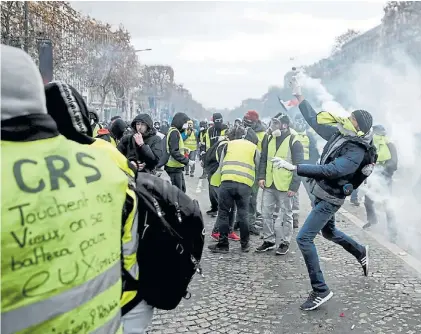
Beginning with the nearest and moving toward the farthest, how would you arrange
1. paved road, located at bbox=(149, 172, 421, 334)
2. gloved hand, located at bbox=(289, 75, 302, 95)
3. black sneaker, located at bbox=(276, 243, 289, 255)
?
paved road, located at bbox=(149, 172, 421, 334), gloved hand, located at bbox=(289, 75, 302, 95), black sneaker, located at bbox=(276, 243, 289, 255)

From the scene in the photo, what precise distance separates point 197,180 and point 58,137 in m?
14.2

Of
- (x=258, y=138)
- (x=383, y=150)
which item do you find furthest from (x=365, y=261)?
(x=383, y=150)

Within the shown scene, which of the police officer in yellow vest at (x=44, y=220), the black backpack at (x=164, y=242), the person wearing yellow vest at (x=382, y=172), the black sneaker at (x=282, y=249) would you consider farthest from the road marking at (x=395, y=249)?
the police officer in yellow vest at (x=44, y=220)

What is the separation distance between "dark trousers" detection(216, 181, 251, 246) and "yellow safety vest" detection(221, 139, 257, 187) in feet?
0.27

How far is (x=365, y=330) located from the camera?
438 cm

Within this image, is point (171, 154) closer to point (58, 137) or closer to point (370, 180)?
point (370, 180)

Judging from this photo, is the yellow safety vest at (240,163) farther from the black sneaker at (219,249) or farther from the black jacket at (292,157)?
the black sneaker at (219,249)

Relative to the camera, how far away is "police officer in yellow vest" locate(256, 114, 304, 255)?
700 centimetres

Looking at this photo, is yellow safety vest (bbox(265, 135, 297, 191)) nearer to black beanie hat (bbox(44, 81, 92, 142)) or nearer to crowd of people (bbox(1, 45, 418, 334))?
crowd of people (bbox(1, 45, 418, 334))

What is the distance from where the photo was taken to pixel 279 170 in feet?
22.8

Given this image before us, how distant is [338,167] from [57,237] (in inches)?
147

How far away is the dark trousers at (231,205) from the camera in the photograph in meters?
6.96

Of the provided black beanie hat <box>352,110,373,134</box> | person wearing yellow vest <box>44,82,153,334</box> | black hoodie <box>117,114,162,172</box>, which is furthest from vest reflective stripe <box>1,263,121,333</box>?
black hoodie <box>117,114,162,172</box>

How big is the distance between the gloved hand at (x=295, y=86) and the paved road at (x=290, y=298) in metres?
2.06
